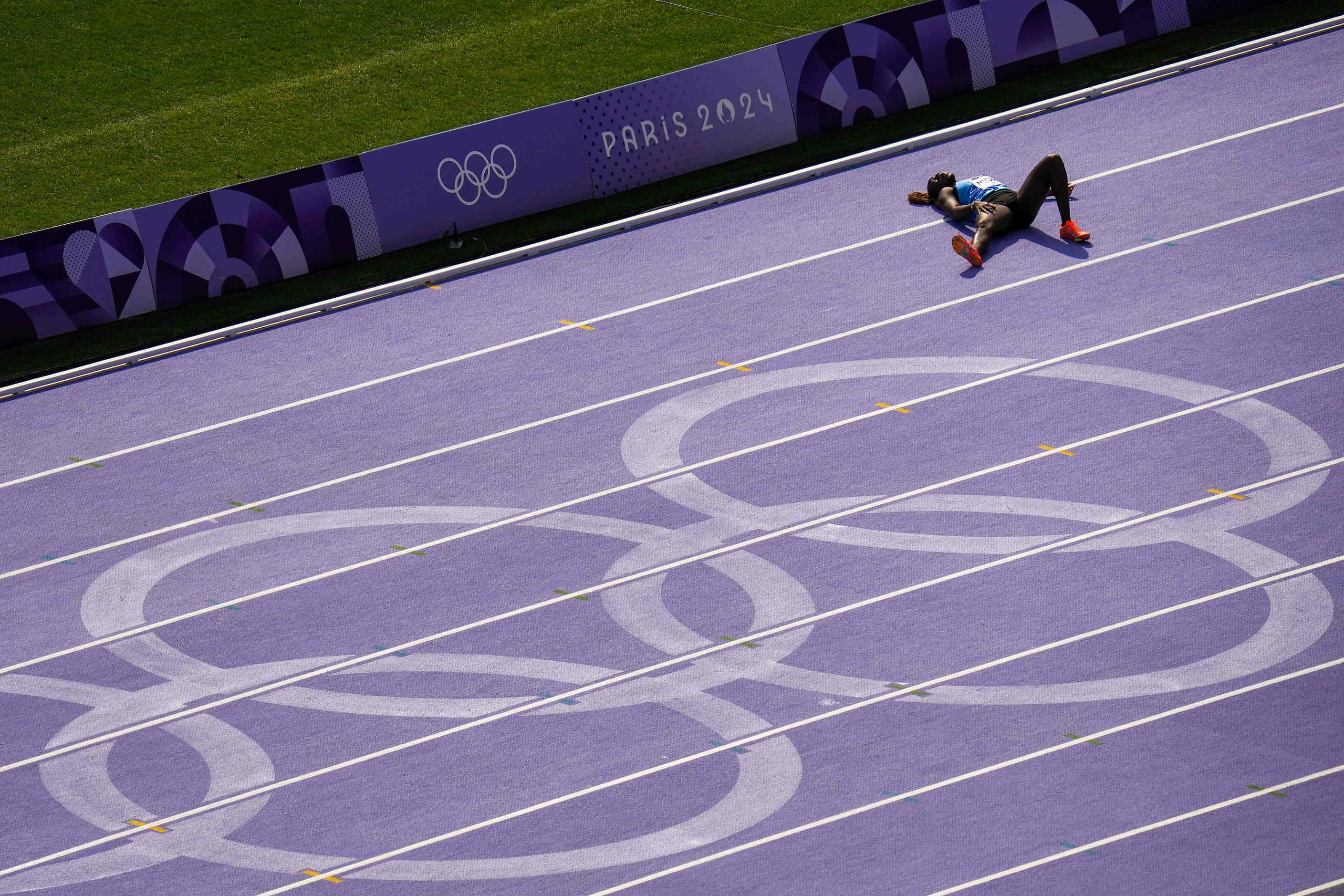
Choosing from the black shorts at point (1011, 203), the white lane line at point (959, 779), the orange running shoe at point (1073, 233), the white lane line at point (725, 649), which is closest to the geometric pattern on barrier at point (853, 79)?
the black shorts at point (1011, 203)

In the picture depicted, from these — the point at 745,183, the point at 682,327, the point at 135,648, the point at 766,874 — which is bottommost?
the point at 766,874

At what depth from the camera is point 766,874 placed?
8484 mm

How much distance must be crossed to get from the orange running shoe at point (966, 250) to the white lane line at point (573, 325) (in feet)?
2.71

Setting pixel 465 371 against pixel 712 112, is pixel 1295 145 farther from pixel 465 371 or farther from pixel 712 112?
pixel 465 371

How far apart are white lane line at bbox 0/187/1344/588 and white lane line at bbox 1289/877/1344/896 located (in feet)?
16.1

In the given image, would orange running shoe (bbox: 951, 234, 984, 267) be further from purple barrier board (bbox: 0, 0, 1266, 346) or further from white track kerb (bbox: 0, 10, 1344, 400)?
purple barrier board (bbox: 0, 0, 1266, 346)

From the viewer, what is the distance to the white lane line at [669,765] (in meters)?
8.81

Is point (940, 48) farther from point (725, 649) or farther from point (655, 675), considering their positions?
point (655, 675)

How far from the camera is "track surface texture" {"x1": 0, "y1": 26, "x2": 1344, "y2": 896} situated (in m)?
8.78

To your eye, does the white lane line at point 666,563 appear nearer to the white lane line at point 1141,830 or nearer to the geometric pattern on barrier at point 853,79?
the white lane line at point 1141,830

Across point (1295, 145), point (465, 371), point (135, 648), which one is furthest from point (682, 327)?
point (1295, 145)

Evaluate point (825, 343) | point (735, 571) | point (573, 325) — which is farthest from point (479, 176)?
point (735, 571)

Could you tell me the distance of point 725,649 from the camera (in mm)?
9961

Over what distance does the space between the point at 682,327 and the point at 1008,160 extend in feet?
13.3
